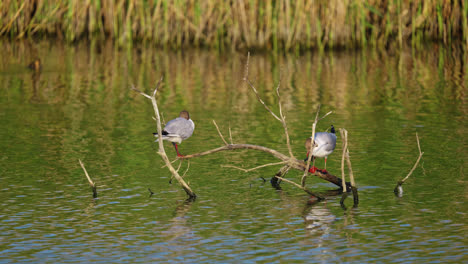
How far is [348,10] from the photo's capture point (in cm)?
2845

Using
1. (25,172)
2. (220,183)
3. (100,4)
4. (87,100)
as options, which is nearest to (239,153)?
(220,183)

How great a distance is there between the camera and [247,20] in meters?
29.0

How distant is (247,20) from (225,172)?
16721mm

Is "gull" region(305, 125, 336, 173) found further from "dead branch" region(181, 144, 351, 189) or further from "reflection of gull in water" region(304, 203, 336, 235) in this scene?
"reflection of gull in water" region(304, 203, 336, 235)

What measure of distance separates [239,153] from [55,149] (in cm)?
292

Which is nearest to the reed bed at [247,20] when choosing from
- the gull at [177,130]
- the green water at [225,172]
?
the green water at [225,172]

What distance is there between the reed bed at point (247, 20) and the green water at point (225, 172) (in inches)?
152

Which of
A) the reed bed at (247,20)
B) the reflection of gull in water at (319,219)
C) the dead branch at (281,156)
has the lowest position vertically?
the reflection of gull in water at (319,219)

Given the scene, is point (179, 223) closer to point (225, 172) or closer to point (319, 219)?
point (319, 219)

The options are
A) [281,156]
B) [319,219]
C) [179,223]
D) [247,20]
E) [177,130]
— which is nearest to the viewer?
[179,223]

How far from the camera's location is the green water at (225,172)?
917cm

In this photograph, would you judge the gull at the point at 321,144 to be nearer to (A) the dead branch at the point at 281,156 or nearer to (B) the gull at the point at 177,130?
(A) the dead branch at the point at 281,156

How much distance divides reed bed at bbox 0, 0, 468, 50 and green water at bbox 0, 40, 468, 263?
3863 millimetres

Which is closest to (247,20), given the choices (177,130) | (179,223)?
(177,130)
